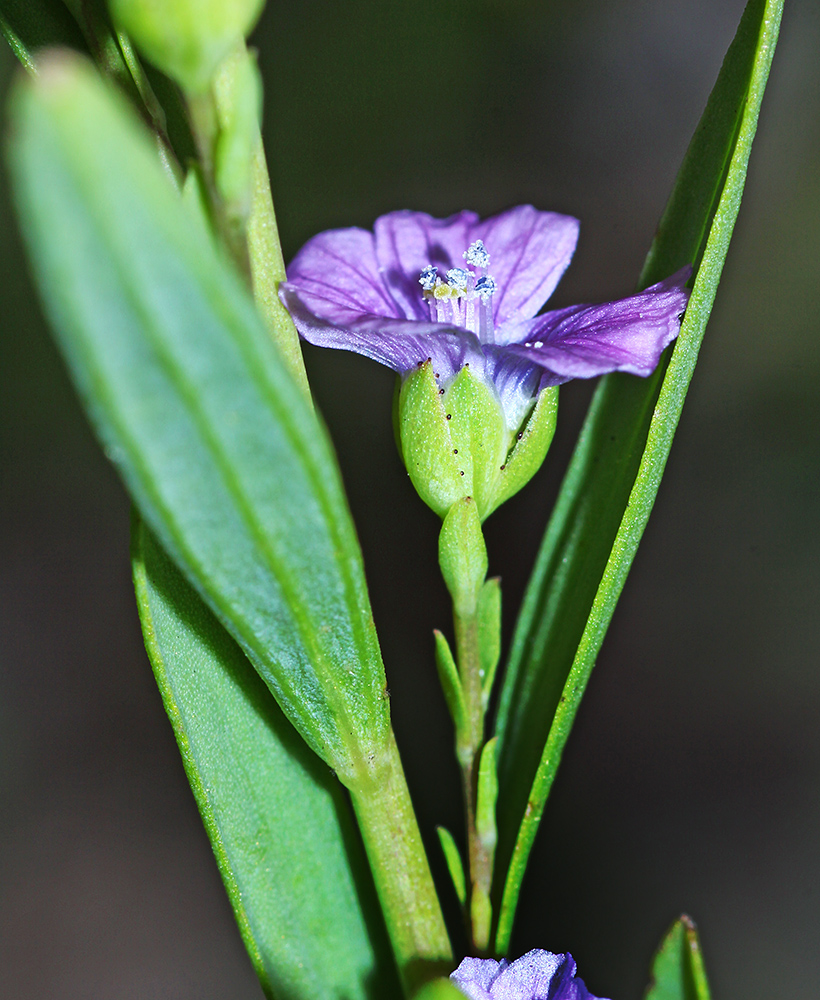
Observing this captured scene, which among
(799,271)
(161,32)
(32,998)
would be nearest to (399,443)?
(161,32)

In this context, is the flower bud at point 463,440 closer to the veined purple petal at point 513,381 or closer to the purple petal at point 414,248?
the veined purple petal at point 513,381

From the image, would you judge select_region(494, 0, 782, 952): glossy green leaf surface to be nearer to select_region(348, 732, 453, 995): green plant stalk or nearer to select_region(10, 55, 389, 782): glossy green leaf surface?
select_region(348, 732, 453, 995): green plant stalk

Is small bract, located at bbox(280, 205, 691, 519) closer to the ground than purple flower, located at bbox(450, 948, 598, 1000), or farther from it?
farther from it

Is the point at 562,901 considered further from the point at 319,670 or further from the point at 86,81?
the point at 86,81

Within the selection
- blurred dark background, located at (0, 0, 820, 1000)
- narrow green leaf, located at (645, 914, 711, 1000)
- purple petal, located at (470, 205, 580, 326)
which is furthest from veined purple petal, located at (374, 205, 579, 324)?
blurred dark background, located at (0, 0, 820, 1000)

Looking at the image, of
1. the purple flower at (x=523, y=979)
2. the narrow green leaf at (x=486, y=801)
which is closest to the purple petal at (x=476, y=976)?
the purple flower at (x=523, y=979)
